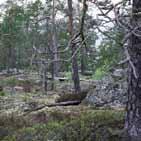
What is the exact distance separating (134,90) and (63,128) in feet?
6.06

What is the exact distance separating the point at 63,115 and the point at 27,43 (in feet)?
69.4

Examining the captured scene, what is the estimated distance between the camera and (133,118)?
596 cm

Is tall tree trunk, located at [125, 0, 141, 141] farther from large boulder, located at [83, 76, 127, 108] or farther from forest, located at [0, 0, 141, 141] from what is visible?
large boulder, located at [83, 76, 127, 108]

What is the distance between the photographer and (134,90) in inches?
227

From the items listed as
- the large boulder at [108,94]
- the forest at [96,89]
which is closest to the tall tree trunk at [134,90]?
the forest at [96,89]

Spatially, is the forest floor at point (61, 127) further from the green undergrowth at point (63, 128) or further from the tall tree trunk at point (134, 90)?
the tall tree trunk at point (134, 90)

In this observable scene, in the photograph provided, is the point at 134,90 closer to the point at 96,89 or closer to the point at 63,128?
the point at 63,128

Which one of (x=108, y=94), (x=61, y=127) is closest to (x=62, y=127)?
(x=61, y=127)

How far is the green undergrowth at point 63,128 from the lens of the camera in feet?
21.2

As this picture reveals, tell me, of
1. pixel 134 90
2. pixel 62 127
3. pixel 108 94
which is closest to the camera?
pixel 134 90

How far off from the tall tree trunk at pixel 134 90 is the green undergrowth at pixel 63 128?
1.08ft

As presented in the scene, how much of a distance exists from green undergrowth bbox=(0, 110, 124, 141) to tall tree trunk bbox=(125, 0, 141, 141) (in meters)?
0.33

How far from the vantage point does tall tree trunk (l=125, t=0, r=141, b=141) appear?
18.5 feet

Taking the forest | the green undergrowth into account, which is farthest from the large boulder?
the green undergrowth
